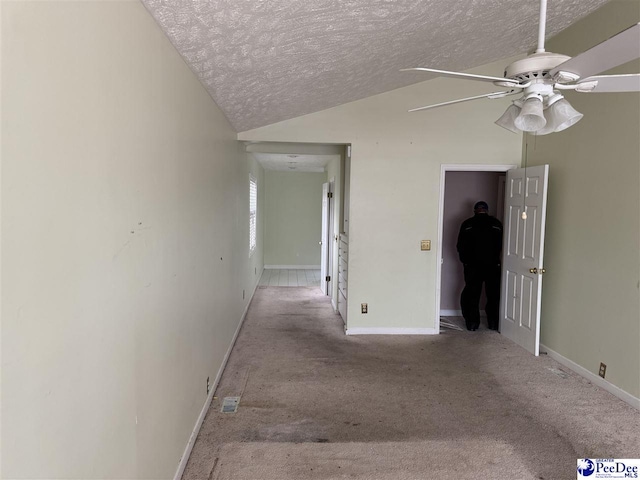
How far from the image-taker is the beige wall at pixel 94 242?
0.89m

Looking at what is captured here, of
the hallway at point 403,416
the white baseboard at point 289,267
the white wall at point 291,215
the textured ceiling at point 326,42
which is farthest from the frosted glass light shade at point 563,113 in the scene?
the white baseboard at point 289,267

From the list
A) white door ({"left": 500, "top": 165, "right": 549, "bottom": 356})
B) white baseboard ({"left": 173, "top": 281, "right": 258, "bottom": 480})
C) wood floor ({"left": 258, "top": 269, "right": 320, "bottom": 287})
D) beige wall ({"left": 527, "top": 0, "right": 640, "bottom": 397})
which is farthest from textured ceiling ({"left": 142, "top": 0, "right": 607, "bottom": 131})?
wood floor ({"left": 258, "top": 269, "right": 320, "bottom": 287})

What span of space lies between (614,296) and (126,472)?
3.47 m

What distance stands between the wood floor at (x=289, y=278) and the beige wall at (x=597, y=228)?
4507mm

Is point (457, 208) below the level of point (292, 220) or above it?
above

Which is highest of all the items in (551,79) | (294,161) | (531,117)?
(294,161)

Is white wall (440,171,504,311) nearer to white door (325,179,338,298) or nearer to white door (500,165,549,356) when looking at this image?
white door (500,165,549,356)

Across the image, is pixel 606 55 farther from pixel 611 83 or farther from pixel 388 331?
pixel 388 331

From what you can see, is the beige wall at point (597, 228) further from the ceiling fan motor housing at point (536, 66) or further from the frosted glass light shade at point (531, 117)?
the ceiling fan motor housing at point (536, 66)

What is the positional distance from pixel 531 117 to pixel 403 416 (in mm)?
2098

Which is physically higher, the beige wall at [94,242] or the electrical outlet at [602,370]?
the beige wall at [94,242]

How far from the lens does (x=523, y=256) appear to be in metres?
4.21

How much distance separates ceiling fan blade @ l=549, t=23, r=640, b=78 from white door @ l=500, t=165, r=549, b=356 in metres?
2.70

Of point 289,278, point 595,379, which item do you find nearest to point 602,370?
point 595,379
